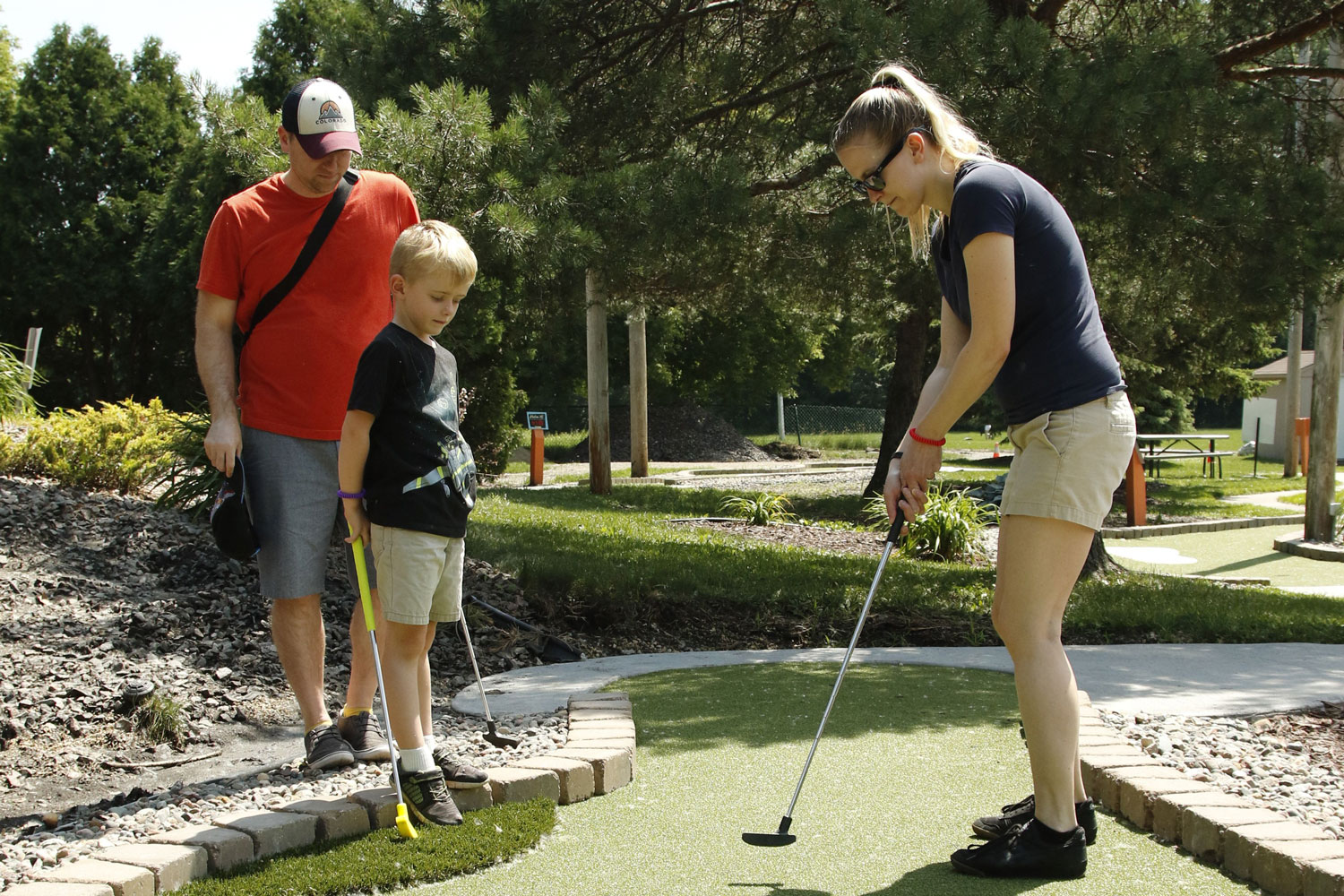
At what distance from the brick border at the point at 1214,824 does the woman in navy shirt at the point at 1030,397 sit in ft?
1.11

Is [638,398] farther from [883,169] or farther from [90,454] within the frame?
[883,169]

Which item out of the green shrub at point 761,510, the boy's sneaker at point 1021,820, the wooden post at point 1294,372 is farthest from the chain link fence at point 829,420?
the boy's sneaker at point 1021,820

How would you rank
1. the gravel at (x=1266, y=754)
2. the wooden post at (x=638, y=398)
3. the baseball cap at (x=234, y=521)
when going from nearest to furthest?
the gravel at (x=1266, y=754) → the baseball cap at (x=234, y=521) → the wooden post at (x=638, y=398)

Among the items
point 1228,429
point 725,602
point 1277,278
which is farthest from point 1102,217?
point 1228,429

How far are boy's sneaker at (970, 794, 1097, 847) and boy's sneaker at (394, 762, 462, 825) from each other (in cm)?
128

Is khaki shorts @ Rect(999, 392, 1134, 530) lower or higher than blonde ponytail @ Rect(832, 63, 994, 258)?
→ lower

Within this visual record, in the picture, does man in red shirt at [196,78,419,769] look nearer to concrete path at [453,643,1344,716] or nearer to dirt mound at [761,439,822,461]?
concrete path at [453,643,1344,716]

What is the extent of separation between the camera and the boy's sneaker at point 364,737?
3.36m

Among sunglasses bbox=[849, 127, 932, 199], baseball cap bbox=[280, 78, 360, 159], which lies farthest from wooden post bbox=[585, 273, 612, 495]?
sunglasses bbox=[849, 127, 932, 199]

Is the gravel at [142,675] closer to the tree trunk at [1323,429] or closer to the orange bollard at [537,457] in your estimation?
the tree trunk at [1323,429]

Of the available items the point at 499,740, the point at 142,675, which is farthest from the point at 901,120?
the point at 142,675

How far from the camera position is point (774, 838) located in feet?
8.43

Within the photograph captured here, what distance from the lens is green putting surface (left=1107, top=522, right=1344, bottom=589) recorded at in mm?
10789

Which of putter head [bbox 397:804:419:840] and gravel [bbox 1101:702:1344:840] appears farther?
gravel [bbox 1101:702:1344:840]
